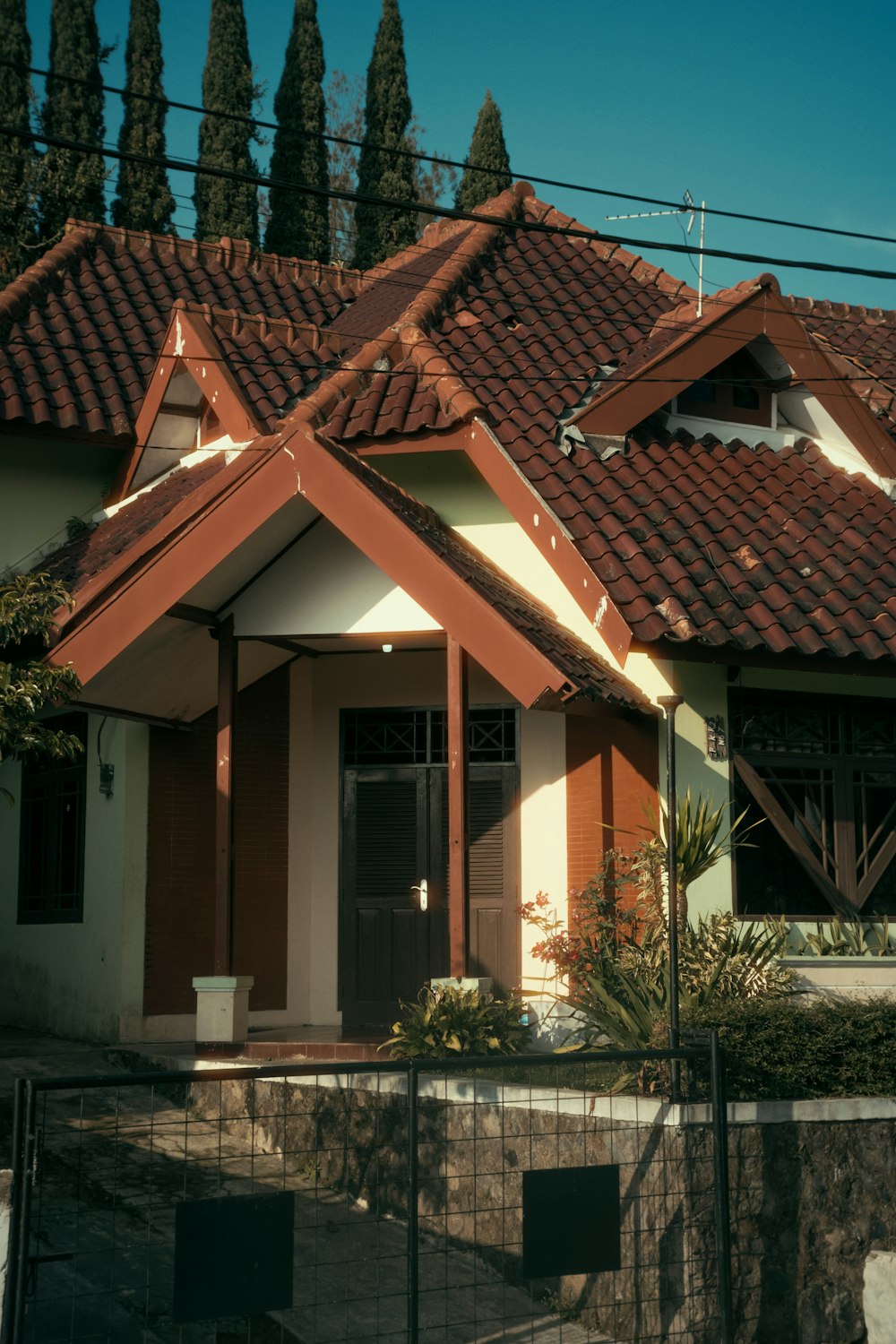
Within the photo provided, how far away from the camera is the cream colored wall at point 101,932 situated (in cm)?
1279

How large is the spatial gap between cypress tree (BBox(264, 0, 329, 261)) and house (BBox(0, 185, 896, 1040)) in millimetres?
18336

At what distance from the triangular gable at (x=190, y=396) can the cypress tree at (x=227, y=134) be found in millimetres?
17906

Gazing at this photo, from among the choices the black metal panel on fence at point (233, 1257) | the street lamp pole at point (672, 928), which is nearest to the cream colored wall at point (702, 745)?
the street lamp pole at point (672, 928)

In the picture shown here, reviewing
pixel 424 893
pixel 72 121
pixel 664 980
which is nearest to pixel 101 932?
pixel 424 893

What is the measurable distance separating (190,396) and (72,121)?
20703 mm

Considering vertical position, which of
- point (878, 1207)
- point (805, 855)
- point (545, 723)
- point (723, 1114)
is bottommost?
point (878, 1207)

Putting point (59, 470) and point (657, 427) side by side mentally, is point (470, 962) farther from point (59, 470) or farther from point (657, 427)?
point (59, 470)

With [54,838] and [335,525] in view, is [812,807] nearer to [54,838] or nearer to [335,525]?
[335,525]

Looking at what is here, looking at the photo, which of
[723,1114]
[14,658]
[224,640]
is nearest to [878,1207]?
[723,1114]

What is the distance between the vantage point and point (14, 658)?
13117 mm

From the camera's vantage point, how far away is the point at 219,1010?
38.0 ft

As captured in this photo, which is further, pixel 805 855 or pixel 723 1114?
pixel 805 855

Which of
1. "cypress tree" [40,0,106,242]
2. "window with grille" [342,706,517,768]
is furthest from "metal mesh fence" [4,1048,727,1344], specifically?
"cypress tree" [40,0,106,242]

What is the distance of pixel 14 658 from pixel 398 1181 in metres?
6.25
